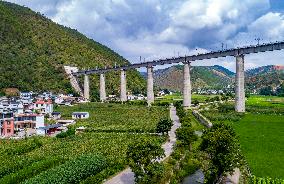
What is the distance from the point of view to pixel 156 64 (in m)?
136

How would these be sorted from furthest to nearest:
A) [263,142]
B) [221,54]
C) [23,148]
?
[221,54] → [263,142] → [23,148]

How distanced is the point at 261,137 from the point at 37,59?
12732 centimetres

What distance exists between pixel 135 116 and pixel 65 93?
6857 cm

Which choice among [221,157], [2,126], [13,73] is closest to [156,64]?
[13,73]

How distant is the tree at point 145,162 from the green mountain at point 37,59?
117 metres

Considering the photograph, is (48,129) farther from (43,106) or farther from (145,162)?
(145,162)

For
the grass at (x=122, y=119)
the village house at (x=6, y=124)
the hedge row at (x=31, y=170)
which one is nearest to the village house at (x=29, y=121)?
the village house at (x=6, y=124)

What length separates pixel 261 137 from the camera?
64.8 metres

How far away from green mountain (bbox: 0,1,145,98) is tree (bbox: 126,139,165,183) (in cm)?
11700

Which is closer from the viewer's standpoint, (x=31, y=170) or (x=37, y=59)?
(x=31, y=170)

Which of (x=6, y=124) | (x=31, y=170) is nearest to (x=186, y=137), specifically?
(x=31, y=170)

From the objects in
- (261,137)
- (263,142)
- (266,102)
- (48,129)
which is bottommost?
(263,142)

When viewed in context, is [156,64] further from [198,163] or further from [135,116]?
[198,163]

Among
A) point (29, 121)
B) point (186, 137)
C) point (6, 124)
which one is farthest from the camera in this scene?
point (29, 121)
